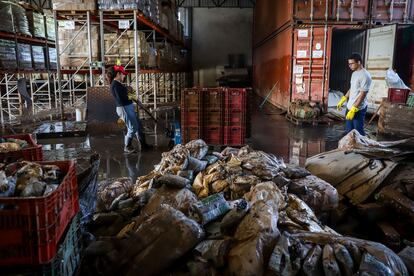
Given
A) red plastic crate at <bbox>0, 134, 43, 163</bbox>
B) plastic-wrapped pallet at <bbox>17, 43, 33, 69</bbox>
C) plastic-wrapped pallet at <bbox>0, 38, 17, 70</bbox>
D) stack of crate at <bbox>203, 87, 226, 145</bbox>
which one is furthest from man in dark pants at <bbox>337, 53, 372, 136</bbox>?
plastic-wrapped pallet at <bbox>17, 43, 33, 69</bbox>

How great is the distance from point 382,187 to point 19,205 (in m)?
3.92

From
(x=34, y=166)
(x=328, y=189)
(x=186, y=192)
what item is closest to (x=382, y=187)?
(x=328, y=189)

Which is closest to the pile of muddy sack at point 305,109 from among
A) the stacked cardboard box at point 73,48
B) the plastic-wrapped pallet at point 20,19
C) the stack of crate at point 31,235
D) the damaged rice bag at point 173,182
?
the stacked cardboard box at point 73,48

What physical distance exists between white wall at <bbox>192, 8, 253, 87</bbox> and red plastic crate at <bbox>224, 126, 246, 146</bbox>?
74.5 feet

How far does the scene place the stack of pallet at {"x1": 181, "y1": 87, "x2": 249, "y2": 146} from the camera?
7.70 meters

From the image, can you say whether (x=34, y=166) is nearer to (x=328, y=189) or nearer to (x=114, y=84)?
(x=328, y=189)

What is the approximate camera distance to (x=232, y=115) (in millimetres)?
7828

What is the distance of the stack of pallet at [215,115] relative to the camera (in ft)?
25.3

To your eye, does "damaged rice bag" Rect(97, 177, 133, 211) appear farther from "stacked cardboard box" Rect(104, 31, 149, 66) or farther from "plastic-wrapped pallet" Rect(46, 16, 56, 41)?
"plastic-wrapped pallet" Rect(46, 16, 56, 41)

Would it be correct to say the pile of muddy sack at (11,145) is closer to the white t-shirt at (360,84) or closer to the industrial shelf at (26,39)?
the white t-shirt at (360,84)

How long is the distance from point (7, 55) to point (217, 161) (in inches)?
373

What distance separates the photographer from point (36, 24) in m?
13.7

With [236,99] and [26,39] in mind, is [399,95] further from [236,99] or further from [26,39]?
[26,39]

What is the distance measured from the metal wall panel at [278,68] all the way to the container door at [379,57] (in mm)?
2986
